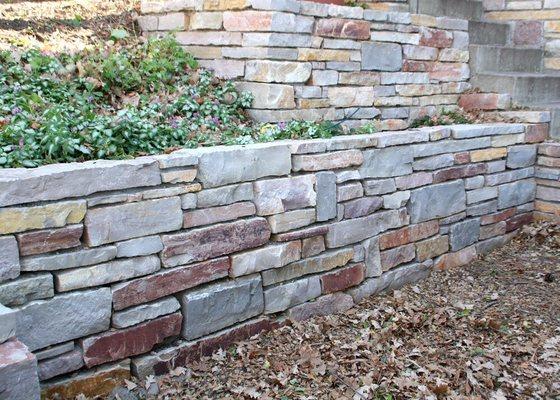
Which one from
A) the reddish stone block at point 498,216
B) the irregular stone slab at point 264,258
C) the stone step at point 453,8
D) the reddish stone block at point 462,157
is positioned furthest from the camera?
the stone step at point 453,8

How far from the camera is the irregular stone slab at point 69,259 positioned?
9.09 ft

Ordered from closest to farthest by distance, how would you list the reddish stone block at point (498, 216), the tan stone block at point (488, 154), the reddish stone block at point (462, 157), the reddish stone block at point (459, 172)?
1. the reddish stone block at point (459, 172)
2. the reddish stone block at point (462, 157)
3. the tan stone block at point (488, 154)
4. the reddish stone block at point (498, 216)

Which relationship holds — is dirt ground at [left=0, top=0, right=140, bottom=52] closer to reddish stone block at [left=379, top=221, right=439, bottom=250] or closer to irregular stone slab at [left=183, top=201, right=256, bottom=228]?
irregular stone slab at [left=183, top=201, right=256, bottom=228]

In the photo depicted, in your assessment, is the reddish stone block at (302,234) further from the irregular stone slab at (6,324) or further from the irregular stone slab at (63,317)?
the irregular stone slab at (6,324)

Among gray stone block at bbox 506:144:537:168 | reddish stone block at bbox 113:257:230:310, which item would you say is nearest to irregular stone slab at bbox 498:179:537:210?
gray stone block at bbox 506:144:537:168

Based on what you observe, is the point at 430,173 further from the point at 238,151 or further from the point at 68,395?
the point at 68,395

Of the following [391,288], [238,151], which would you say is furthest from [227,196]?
[391,288]

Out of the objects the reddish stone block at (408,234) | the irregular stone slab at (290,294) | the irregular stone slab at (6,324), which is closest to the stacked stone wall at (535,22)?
the reddish stone block at (408,234)

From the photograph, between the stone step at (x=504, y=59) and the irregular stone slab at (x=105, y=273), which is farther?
the stone step at (x=504, y=59)

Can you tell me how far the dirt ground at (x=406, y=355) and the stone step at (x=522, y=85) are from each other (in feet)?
6.97

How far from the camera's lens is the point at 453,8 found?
20.9 ft

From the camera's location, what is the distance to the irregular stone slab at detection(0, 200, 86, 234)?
2.67 metres

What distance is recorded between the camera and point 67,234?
2859 mm

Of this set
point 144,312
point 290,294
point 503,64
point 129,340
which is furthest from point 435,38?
point 129,340
